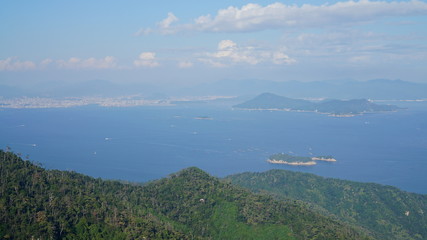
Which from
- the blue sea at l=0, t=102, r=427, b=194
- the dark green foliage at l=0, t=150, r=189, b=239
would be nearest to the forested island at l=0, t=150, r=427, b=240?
the dark green foliage at l=0, t=150, r=189, b=239

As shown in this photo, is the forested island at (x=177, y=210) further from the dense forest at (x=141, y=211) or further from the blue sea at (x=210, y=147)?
the blue sea at (x=210, y=147)

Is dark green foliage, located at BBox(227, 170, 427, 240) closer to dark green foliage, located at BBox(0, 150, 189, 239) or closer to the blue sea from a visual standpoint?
the blue sea

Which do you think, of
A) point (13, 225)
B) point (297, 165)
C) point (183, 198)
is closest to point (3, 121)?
point (297, 165)

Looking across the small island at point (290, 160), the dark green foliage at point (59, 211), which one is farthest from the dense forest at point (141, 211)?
the small island at point (290, 160)

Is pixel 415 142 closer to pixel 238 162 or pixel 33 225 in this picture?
pixel 238 162

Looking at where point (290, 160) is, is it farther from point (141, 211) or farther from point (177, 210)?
point (141, 211)
